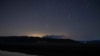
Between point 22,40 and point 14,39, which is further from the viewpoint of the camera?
point 22,40

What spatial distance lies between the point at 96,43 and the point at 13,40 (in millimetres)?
32289

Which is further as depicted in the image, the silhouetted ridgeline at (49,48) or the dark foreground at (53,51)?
the silhouetted ridgeline at (49,48)

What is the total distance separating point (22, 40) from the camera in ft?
239

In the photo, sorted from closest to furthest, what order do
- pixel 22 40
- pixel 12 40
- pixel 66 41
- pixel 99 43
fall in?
pixel 99 43, pixel 12 40, pixel 22 40, pixel 66 41

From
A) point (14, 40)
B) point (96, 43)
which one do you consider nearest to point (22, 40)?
point (14, 40)

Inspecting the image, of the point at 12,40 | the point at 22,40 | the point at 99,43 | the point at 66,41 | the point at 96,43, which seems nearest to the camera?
the point at 96,43

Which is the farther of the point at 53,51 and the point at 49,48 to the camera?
the point at 49,48

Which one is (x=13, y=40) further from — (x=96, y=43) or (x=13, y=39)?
(x=96, y=43)

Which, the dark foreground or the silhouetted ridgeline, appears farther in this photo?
the silhouetted ridgeline

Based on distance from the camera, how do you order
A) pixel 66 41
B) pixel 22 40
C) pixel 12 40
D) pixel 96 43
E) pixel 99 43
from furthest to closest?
pixel 66 41, pixel 22 40, pixel 12 40, pixel 99 43, pixel 96 43

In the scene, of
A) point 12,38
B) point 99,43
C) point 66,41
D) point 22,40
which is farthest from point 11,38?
point 66,41

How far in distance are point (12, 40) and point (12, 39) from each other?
443 mm

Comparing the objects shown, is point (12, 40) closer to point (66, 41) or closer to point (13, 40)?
point (13, 40)

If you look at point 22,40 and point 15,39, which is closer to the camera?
point 15,39
